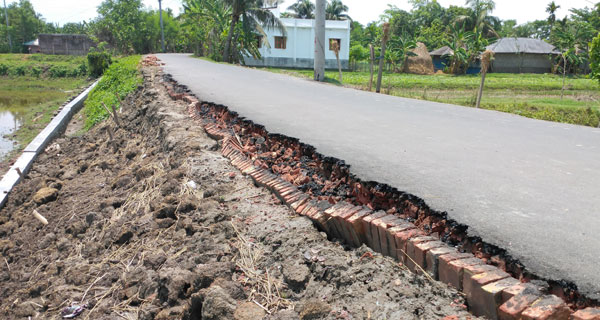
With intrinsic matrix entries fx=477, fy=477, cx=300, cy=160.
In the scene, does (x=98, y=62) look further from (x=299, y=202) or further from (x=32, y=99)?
(x=299, y=202)

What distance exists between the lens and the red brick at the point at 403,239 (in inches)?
112

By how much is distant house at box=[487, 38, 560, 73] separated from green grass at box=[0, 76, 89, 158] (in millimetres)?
35202

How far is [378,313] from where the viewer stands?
2498mm

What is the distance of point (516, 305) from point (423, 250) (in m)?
0.63

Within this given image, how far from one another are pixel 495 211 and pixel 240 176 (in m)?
2.52

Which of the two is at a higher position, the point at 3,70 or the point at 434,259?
the point at 3,70

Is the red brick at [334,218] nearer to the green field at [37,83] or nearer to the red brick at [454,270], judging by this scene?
the red brick at [454,270]

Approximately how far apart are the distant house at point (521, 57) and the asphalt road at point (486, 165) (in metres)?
39.8

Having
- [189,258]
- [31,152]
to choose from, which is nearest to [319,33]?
[31,152]

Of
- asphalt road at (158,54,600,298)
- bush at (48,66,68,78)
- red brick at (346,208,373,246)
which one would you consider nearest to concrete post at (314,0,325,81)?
asphalt road at (158,54,600,298)

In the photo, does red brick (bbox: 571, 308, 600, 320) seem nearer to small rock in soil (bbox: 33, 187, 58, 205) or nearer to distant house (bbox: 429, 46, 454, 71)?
small rock in soil (bbox: 33, 187, 58, 205)

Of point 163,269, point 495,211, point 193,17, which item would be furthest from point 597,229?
point 193,17

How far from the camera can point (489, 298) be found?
227 cm

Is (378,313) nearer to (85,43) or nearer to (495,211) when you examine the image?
(495,211)
